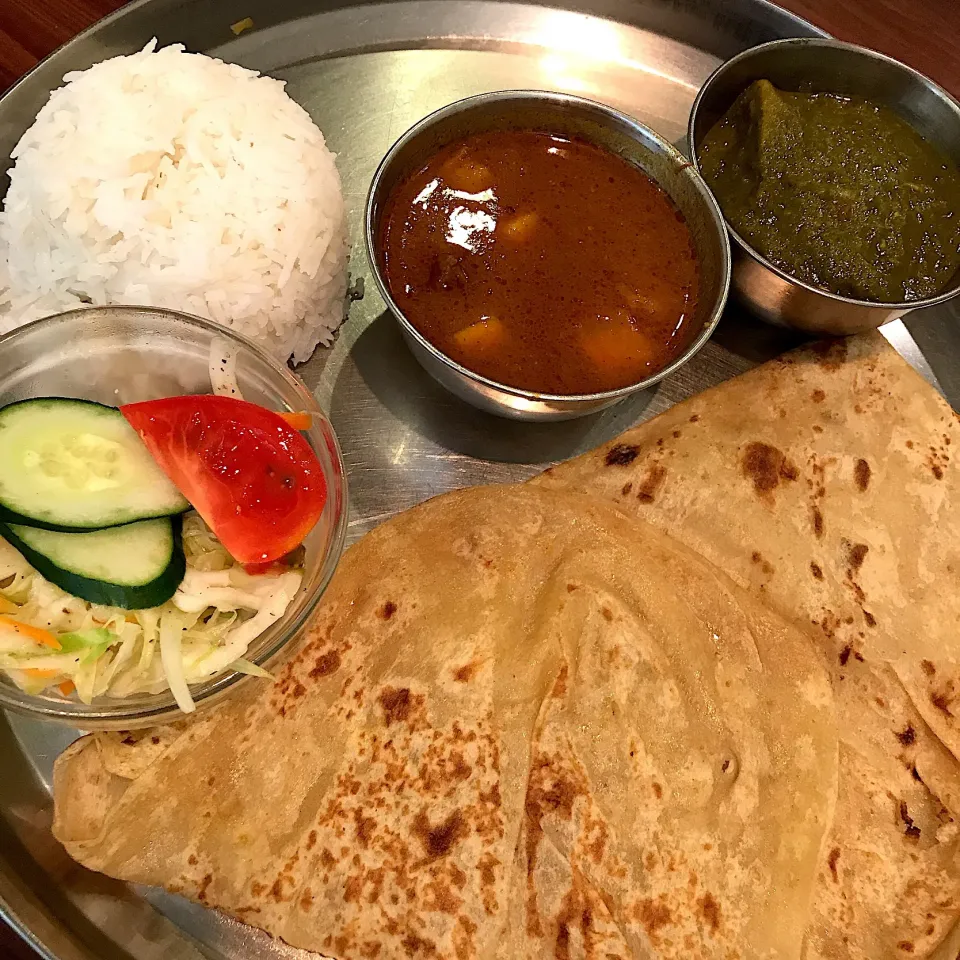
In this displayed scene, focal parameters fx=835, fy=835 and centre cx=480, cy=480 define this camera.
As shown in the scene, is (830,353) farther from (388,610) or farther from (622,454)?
(388,610)

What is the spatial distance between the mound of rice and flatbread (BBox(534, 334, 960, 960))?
0.97m

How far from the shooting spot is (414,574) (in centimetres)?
200

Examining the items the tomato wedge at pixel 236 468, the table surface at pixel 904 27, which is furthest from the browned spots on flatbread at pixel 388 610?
the table surface at pixel 904 27

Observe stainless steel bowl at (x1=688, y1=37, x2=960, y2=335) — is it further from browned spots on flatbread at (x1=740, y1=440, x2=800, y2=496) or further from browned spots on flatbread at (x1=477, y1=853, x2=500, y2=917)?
browned spots on flatbread at (x1=477, y1=853, x2=500, y2=917)

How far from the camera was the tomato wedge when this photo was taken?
1.72 metres

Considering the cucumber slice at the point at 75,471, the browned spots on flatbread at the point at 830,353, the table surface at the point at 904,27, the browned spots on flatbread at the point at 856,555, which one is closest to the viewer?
the cucumber slice at the point at 75,471

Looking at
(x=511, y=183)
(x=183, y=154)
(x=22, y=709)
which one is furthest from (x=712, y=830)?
(x=183, y=154)

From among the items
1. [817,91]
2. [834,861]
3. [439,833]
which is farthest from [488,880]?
[817,91]

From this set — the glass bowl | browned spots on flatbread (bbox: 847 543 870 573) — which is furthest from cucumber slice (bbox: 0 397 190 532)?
browned spots on flatbread (bbox: 847 543 870 573)

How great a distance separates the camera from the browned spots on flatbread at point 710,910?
176 cm

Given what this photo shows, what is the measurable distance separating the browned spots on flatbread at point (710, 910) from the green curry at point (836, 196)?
5.35 ft

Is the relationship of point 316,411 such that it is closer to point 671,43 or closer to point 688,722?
point 688,722

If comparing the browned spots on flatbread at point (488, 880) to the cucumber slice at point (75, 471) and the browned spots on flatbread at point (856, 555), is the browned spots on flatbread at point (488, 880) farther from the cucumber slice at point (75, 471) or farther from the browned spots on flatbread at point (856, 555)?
the browned spots on flatbread at point (856, 555)

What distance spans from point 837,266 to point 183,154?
1842 millimetres
